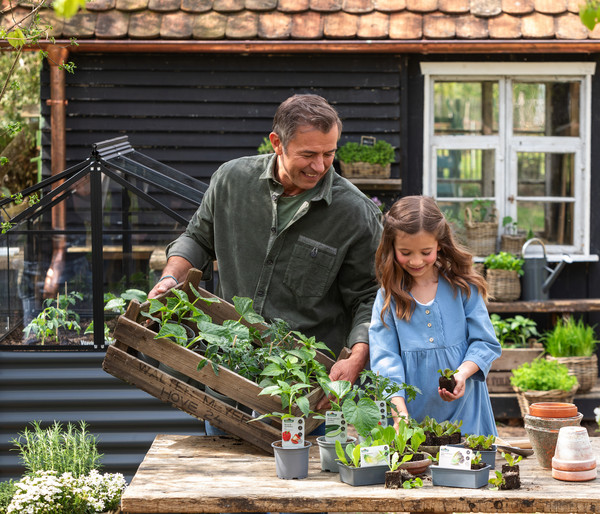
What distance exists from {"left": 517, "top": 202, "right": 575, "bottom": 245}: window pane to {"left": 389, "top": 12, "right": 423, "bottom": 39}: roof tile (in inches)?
66.6

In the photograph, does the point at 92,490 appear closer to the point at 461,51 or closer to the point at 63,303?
the point at 63,303

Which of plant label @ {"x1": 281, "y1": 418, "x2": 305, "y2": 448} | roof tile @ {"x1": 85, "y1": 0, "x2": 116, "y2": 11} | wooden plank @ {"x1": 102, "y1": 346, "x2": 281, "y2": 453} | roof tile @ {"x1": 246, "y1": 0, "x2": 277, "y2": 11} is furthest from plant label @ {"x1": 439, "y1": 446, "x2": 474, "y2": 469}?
roof tile @ {"x1": 85, "y1": 0, "x2": 116, "y2": 11}

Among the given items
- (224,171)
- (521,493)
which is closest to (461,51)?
(224,171)

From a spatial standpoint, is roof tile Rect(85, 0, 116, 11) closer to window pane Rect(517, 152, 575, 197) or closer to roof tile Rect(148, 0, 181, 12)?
roof tile Rect(148, 0, 181, 12)

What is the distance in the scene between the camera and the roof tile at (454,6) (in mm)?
7098

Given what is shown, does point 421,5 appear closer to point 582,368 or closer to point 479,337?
point 582,368

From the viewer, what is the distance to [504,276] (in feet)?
22.9

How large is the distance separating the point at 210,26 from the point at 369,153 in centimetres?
159

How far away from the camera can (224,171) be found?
10.3ft

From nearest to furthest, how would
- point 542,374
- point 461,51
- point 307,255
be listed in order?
point 307,255, point 542,374, point 461,51

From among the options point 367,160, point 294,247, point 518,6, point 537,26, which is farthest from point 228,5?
point 294,247

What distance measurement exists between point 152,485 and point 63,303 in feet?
11.7

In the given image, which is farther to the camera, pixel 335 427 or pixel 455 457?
pixel 335 427

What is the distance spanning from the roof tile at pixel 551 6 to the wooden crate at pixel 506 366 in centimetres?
264
